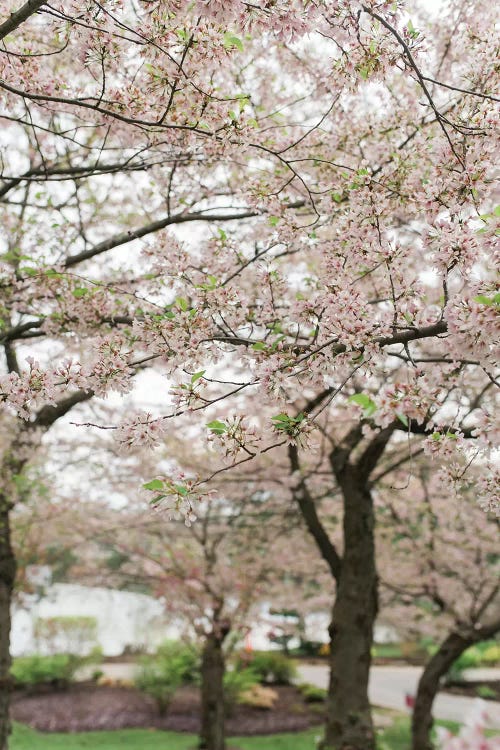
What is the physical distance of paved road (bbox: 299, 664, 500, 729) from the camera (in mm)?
17359

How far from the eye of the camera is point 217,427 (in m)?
2.69

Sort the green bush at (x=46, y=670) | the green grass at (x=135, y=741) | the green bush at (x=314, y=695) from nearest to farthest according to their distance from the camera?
the green grass at (x=135, y=741) → the green bush at (x=314, y=695) → the green bush at (x=46, y=670)

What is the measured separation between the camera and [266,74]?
5.94 m

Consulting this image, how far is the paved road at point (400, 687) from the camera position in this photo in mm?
17359

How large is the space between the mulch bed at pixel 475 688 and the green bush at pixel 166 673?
956 centimetres

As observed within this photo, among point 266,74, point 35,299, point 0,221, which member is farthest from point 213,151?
point 0,221

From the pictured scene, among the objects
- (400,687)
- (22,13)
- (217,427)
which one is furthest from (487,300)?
(400,687)

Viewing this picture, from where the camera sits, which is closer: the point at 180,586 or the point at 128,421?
the point at 128,421

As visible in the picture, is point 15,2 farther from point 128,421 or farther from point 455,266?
point 455,266

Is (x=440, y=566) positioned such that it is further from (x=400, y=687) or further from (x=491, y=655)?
(x=491, y=655)

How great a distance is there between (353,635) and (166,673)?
10.8 metres

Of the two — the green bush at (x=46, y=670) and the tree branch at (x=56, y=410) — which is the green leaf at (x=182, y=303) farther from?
the green bush at (x=46, y=670)

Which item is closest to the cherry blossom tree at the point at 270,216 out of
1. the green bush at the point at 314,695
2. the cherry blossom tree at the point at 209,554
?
the cherry blossom tree at the point at 209,554

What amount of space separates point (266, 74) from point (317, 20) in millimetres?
3359
